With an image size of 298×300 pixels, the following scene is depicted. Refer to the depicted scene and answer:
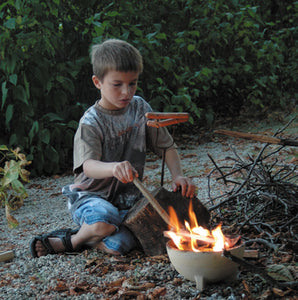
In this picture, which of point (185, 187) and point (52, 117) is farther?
point (52, 117)

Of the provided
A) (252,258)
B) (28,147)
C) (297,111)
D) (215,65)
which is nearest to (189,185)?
(252,258)

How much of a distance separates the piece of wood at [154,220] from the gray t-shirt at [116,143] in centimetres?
30

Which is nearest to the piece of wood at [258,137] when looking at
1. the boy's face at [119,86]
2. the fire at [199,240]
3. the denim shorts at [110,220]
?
the fire at [199,240]

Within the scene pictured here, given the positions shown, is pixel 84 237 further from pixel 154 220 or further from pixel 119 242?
pixel 154 220

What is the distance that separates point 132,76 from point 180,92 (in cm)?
302

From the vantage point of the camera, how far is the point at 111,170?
6.77 ft

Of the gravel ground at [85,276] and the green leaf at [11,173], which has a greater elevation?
the green leaf at [11,173]

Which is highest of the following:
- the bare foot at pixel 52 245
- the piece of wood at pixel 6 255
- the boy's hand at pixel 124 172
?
the boy's hand at pixel 124 172

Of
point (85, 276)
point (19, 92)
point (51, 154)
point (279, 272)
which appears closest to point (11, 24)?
point (19, 92)

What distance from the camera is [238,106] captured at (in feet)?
21.2

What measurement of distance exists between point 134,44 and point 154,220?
3021 mm

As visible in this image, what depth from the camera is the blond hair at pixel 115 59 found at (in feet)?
7.54

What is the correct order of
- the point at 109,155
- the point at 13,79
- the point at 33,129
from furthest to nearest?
the point at 33,129, the point at 13,79, the point at 109,155

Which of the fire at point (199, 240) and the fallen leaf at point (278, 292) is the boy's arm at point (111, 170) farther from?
the fallen leaf at point (278, 292)
